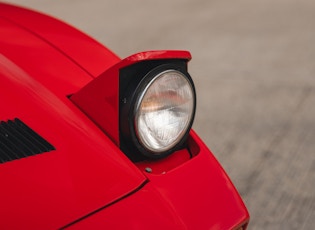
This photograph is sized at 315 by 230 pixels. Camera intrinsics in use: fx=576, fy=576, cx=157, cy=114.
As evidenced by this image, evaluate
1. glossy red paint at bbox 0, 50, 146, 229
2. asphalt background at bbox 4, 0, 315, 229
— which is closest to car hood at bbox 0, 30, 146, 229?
glossy red paint at bbox 0, 50, 146, 229

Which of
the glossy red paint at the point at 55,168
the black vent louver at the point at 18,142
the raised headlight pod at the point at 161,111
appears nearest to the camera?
the glossy red paint at the point at 55,168

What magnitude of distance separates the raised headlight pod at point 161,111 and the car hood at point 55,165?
8 cm

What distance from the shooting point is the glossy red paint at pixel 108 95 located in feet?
4.76

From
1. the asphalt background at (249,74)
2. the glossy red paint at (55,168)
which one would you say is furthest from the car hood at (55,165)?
the asphalt background at (249,74)

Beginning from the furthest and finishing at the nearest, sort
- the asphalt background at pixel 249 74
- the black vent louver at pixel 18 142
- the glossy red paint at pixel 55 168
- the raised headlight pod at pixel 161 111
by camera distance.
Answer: the asphalt background at pixel 249 74 < the raised headlight pod at pixel 161 111 < the black vent louver at pixel 18 142 < the glossy red paint at pixel 55 168

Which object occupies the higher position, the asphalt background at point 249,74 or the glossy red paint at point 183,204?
the glossy red paint at point 183,204

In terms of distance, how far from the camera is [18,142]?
139 centimetres

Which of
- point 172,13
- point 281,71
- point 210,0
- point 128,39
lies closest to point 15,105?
point 281,71

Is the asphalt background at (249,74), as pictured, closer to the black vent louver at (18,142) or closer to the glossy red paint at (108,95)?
the glossy red paint at (108,95)

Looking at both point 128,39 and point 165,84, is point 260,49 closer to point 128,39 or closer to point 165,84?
point 128,39

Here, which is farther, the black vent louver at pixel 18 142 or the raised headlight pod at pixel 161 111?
the raised headlight pod at pixel 161 111

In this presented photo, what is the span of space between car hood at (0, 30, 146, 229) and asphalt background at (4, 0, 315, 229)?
1131mm

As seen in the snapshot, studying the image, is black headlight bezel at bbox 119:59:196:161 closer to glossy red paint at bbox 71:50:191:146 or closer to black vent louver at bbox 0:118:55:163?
glossy red paint at bbox 71:50:191:146

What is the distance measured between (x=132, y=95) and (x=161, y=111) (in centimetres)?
10
